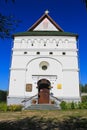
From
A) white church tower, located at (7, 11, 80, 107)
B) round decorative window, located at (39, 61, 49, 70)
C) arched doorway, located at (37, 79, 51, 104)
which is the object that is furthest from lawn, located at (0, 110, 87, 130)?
round decorative window, located at (39, 61, 49, 70)

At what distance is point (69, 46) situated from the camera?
29.3 metres

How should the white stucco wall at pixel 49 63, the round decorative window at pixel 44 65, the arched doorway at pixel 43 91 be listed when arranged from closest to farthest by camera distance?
1. the white stucco wall at pixel 49 63
2. the arched doorway at pixel 43 91
3. the round decorative window at pixel 44 65

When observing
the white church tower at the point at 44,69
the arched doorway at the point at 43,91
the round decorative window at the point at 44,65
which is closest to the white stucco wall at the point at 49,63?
the white church tower at the point at 44,69

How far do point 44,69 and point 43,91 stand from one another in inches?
124

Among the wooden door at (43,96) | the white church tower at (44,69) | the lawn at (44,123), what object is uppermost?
the white church tower at (44,69)

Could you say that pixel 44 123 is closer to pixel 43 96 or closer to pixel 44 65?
pixel 43 96

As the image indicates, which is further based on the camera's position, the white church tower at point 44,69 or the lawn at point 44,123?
the white church tower at point 44,69

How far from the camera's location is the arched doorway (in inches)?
1076

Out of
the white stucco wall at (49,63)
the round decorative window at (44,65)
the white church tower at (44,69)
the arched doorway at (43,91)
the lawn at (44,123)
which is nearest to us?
the lawn at (44,123)

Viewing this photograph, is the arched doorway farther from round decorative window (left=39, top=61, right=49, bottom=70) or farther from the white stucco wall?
round decorative window (left=39, top=61, right=49, bottom=70)

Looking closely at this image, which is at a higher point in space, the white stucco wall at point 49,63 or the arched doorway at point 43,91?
the white stucco wall at point 49,63

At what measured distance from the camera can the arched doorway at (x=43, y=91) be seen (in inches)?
1076

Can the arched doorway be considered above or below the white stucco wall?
below

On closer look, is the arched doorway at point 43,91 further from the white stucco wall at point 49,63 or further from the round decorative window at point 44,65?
the round decorative window at point 44,65
